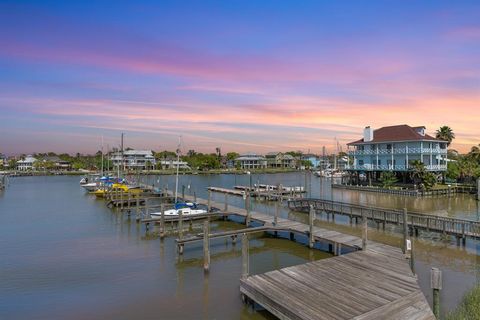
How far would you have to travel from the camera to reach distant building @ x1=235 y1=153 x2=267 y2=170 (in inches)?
6412

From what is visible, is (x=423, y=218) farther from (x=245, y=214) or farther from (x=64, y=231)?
(x=64, y=231)

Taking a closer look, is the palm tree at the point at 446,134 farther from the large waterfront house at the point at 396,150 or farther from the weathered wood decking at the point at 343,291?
the weathered wood decking at the point at 343,291

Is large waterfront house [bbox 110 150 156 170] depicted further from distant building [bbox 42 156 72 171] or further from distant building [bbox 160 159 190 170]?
distant building [bbox 42 156 72 171]

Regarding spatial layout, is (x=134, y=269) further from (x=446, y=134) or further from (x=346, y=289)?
(x=446, y=134)

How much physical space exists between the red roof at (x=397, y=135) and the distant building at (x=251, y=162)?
94851mm

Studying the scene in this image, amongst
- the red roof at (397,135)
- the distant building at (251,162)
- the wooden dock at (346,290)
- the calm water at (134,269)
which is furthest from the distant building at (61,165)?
the wooden dock at (346,290)

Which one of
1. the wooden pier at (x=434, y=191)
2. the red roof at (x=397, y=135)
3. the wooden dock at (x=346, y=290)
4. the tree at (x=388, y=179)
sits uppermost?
the red roof at (x=397, y=135)

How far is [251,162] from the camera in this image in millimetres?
164875

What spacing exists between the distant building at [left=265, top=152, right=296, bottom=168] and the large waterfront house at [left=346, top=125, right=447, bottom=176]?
10018 cm

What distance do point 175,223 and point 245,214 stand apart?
733 centimetres

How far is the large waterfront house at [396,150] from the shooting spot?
6012cm

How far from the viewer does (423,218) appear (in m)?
24.5

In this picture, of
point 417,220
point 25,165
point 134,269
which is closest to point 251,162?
point 25,165

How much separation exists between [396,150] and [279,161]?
108873 mm
